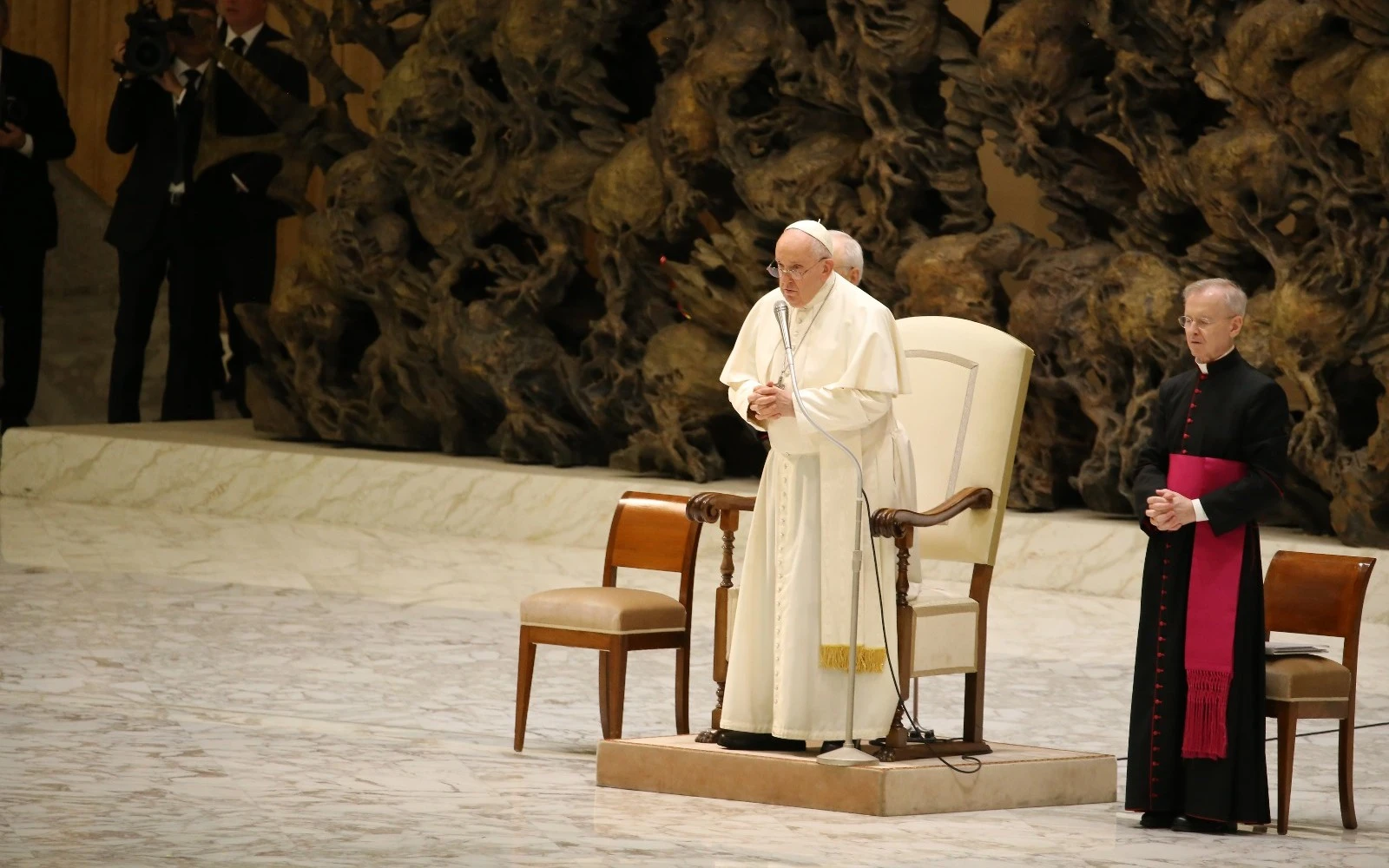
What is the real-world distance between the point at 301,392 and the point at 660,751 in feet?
25.3

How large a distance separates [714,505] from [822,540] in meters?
0.47

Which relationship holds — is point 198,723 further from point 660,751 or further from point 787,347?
point 787,347

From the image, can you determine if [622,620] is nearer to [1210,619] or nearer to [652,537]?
[652,537]

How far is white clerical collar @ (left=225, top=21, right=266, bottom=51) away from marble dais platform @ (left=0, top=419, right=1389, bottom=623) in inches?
99.2

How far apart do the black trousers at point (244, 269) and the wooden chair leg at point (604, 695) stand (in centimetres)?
765

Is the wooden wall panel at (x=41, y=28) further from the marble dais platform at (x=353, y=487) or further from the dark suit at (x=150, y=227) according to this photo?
the marble dais platform at (x=353, y=487)

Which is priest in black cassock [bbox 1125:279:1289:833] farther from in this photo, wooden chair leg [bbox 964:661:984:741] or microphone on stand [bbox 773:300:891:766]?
microphone on stand [bbox 773:300:891:766]

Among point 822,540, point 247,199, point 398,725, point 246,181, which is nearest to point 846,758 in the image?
point 822,540

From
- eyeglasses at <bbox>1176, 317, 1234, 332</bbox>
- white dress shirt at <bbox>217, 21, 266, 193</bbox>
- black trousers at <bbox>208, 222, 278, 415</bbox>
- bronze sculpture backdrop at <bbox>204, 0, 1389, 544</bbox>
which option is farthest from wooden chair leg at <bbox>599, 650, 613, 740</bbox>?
white dress shirt at <bbox>217, 21, 266, 193</bbox>

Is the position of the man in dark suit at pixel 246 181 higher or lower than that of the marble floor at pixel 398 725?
higher

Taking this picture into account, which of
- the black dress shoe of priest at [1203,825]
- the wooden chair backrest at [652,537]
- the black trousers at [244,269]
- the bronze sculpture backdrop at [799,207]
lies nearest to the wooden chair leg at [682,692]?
the wooden chair backrest at [652,537]

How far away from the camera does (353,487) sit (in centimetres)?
1267

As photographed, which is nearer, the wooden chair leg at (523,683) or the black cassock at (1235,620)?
the black cassock at (1235,620)

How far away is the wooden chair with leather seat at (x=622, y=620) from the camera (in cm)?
685
